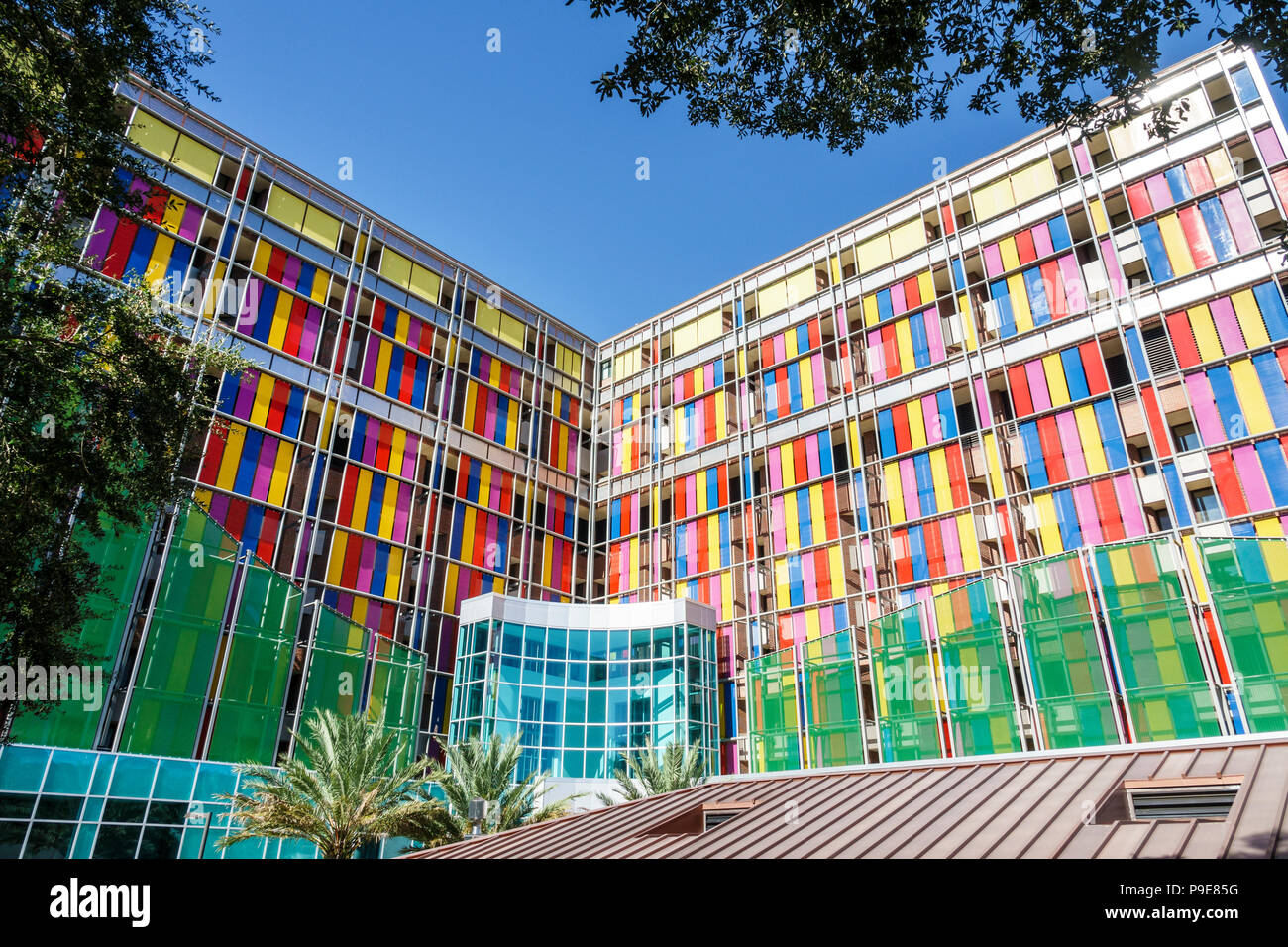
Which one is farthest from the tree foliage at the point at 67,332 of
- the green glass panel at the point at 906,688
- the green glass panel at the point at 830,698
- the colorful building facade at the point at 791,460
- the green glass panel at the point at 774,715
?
the green glass panel at the point at 774,715

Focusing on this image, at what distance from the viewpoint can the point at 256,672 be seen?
28203 mm

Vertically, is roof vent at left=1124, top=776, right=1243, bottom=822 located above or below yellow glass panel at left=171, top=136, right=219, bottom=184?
below

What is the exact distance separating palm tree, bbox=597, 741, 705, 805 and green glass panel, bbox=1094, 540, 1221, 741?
14.7m

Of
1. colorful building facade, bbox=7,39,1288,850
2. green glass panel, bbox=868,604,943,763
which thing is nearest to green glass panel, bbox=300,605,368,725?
colorful building facade, bbox=7,39,1288,850

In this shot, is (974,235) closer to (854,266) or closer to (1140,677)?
(854,266)

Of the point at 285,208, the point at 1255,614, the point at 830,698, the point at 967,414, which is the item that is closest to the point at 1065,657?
the point at 1255,614

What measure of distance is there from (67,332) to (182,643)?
43.6 feet

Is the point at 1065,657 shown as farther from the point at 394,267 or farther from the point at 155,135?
the point at 155,135

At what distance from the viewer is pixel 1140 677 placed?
1812cm

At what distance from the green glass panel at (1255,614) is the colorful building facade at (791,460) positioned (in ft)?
0.35

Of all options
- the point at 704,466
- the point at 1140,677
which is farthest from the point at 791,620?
the point at 1140,677

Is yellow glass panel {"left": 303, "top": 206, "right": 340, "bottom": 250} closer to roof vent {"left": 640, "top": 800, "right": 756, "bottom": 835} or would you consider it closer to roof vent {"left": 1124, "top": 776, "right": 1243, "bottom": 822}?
roof vent {"left": 640, "top": 800, "right": 756, "bottom": 835}

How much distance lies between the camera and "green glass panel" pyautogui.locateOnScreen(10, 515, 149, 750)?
21266 mm
